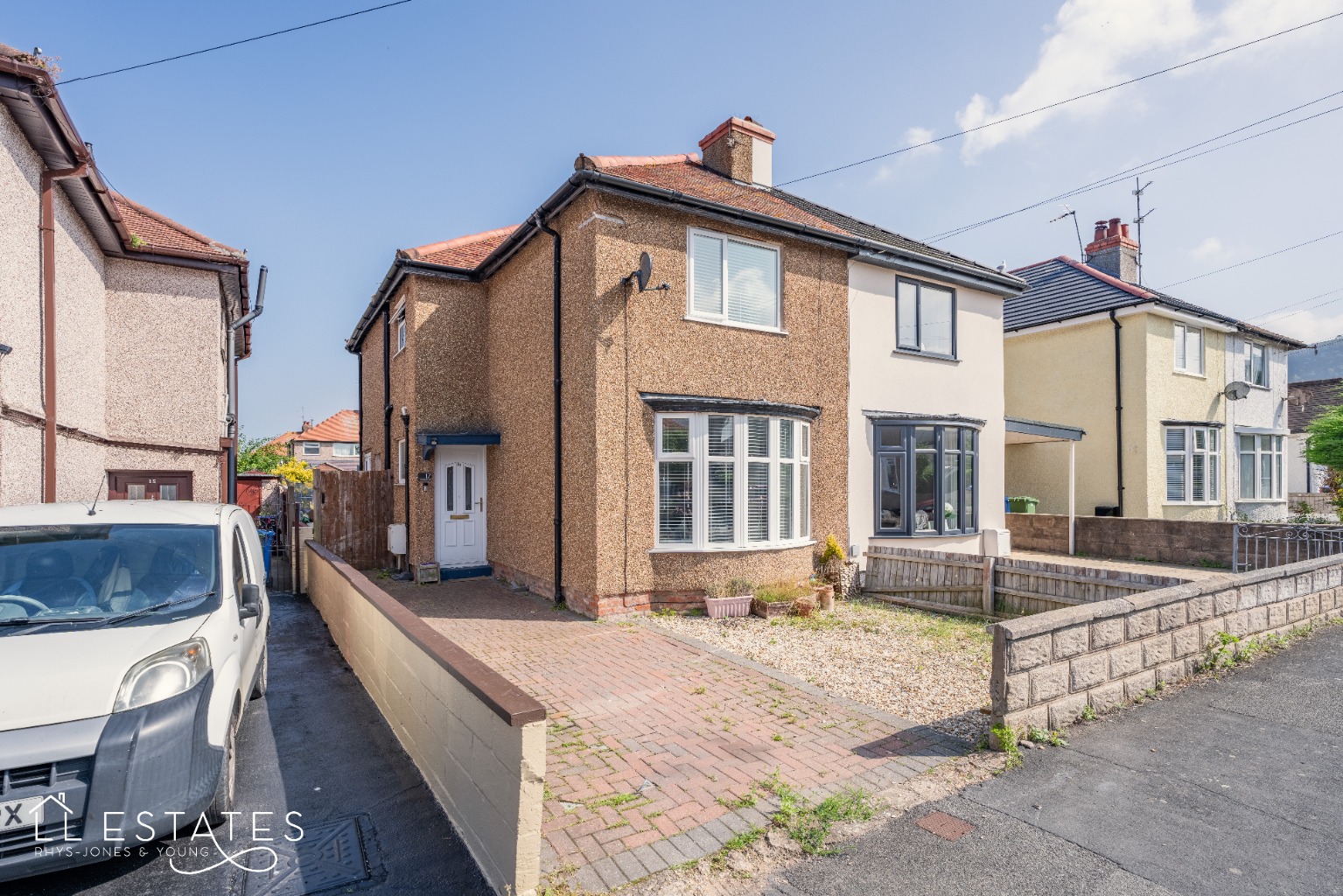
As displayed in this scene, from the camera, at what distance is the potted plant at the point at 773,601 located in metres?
9.35

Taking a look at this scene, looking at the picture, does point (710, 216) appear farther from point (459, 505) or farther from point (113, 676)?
point (113, 676)

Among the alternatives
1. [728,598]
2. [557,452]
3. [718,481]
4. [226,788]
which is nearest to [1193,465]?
[718,481]

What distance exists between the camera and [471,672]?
3.65 metres

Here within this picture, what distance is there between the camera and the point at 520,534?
11.3 metres

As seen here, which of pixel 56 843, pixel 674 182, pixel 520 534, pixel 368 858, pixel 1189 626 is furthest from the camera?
pixel 520 534

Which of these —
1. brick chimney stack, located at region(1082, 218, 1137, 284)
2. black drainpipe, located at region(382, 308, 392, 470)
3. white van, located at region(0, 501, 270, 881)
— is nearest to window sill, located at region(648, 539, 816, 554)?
white van, located at region(0, 501, 270, 881)

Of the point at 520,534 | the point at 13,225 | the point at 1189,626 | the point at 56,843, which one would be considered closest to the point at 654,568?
the point at 520,534

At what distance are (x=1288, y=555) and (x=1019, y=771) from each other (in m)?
11.8

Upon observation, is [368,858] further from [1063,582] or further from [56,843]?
[1063,582]

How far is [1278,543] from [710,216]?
1153cm

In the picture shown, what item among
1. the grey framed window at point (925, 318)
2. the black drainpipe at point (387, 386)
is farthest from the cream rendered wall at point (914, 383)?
the black drainpipe at point (387, 386)

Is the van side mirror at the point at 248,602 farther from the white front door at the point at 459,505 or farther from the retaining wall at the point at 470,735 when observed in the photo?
the white front door at the point at 459,505

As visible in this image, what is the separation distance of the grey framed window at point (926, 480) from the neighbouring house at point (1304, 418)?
2904 cm

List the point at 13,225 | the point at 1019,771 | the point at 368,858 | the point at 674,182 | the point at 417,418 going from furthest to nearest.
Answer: the point at 417,418, the point at 674,182, the point at 13,225, the point at 1019,771, the point at 368,858
